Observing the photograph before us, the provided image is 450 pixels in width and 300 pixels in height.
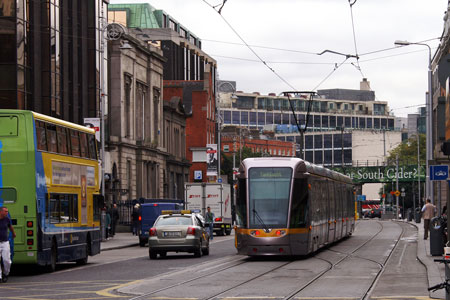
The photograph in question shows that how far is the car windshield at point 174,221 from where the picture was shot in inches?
1236

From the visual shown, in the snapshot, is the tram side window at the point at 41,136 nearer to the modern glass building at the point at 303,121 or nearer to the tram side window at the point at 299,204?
the tram side window at the point at 299,204

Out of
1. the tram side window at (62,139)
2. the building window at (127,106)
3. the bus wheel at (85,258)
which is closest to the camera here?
the tram side window at (62,139)

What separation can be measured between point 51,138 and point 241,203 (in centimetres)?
620

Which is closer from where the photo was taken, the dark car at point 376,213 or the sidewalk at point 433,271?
the sidewalk at point 433,271

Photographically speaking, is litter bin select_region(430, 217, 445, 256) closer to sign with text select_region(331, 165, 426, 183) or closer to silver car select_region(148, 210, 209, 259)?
silver car select_region(148, 210, 209, 259)

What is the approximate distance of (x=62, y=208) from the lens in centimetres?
2602

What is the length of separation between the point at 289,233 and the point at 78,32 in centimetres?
3190

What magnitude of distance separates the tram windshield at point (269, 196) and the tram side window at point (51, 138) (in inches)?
239

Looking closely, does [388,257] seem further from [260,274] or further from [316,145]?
[316,145]

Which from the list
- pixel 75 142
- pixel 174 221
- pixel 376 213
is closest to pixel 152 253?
pixel 174 221

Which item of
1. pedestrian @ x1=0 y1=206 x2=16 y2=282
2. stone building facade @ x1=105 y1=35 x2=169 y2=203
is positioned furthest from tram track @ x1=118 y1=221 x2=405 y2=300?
stone building facade @ x1=105 y1=35 x2=169 y2=203

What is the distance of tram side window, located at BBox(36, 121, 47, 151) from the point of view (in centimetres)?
2398

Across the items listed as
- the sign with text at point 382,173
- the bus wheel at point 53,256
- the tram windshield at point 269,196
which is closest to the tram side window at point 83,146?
the bus wheel at point 53,256

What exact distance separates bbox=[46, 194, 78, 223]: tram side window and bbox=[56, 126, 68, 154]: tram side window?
3.93 ft
